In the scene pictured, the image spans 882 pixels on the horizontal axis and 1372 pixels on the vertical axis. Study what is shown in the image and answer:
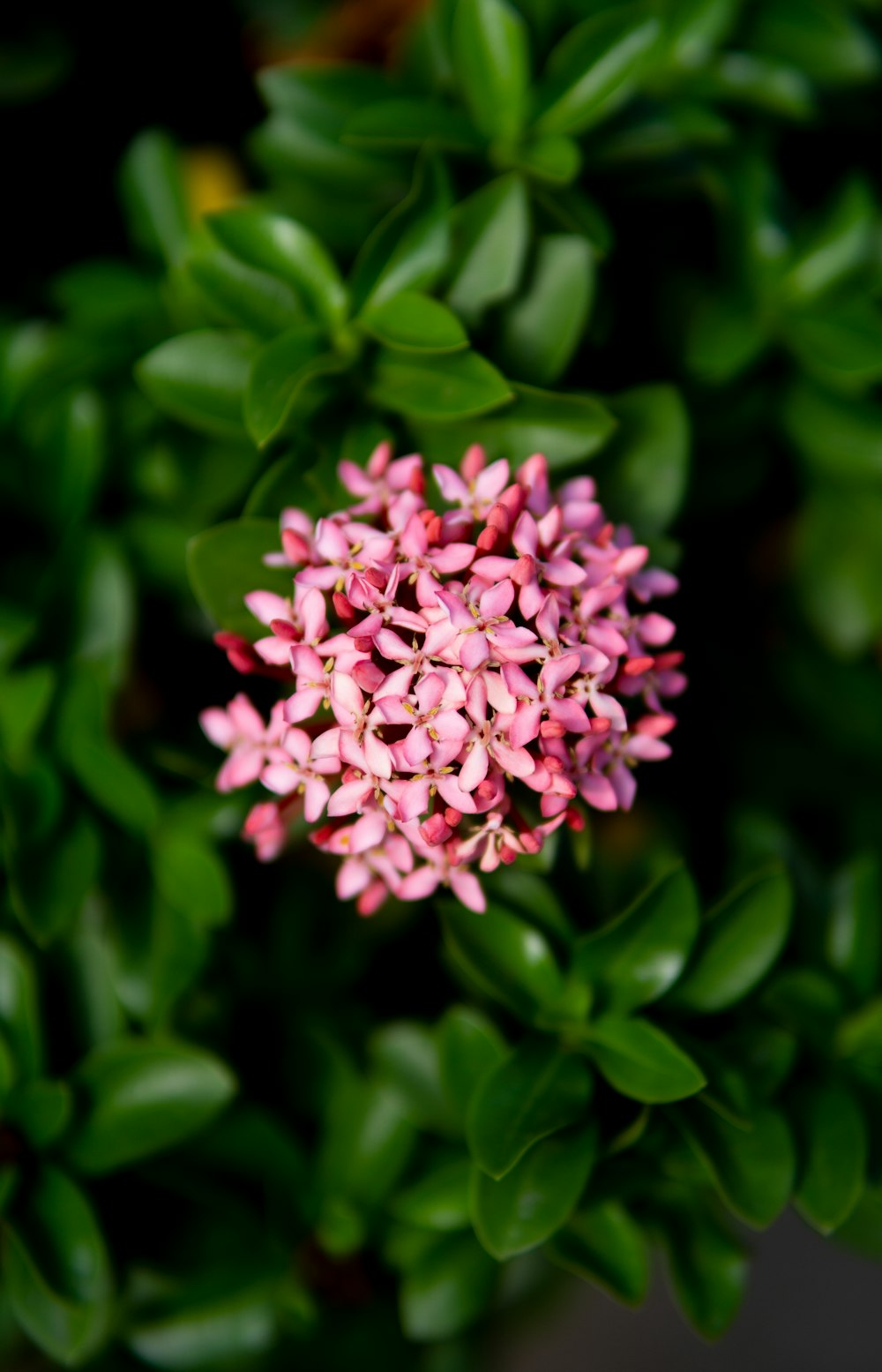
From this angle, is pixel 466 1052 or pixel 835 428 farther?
pixel 835 428

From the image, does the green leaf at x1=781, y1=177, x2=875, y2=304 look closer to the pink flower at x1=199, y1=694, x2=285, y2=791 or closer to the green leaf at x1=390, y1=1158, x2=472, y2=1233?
the pink flower at x1=199, y1=694, x2=285, y2=791

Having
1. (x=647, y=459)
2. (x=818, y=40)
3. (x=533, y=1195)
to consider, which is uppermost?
(x=818, y=40)

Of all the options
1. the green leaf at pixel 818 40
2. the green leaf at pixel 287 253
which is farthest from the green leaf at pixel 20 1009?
the green leaf at pixel 818 40

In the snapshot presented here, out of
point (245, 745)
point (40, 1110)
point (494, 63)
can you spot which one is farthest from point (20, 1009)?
point (494, 63)

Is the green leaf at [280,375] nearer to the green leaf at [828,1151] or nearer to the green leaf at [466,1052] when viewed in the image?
the green leaf at [466,1052]

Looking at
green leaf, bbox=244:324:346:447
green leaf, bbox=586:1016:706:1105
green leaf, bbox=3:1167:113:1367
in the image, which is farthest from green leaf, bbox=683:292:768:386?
green leaf, bbox=3:1167:113:1367

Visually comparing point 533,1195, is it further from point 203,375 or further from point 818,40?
point 818,40
